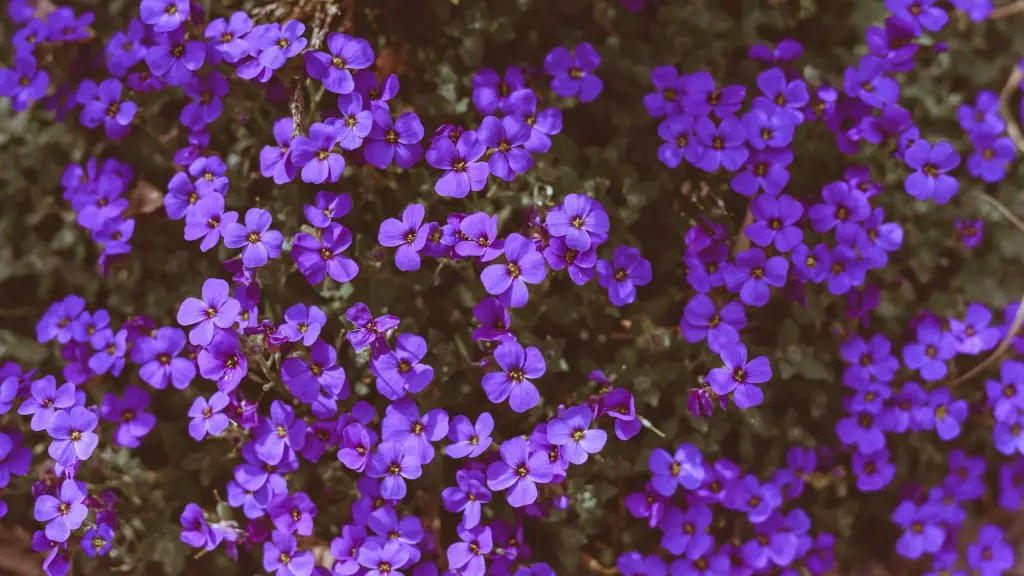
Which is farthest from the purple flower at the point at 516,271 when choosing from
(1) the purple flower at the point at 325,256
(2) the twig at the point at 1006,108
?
(2) the twig at the point at 1006,108

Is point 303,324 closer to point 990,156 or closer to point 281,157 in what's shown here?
point 281,157

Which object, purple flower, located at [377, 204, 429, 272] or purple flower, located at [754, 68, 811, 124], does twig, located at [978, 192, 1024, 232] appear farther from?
purple flower, located at [377, 204, 429, 272]

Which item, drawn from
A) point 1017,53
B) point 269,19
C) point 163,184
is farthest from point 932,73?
point 163,184

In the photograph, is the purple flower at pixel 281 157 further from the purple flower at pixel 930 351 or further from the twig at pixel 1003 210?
the twig at pixel 1003 210

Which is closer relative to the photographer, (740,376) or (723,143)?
(740,376)

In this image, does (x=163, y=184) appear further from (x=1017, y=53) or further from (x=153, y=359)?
(x=1017, y=53)

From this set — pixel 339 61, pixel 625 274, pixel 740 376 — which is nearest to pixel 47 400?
pixel 339 61
